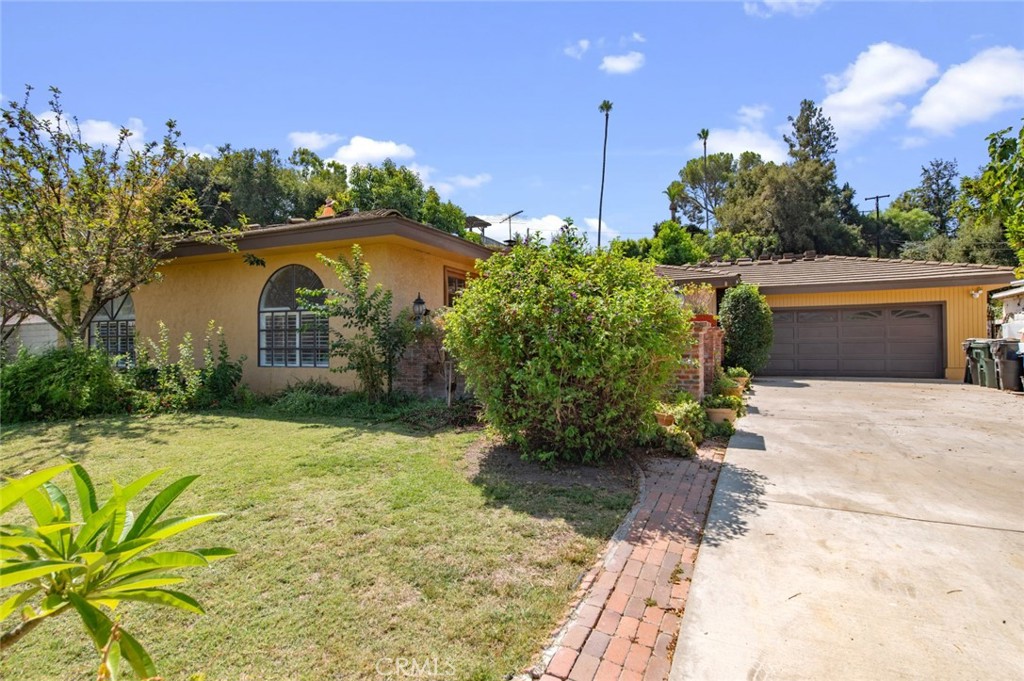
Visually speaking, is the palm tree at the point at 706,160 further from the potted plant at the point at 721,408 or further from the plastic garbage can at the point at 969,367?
the potted plant at the point at 721,408

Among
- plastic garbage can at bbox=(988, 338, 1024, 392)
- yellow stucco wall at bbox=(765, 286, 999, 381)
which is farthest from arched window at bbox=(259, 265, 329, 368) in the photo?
yellow stucco wall at bbox=(765, 286, 999, 381)

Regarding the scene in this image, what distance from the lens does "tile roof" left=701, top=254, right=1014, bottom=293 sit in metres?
12.2

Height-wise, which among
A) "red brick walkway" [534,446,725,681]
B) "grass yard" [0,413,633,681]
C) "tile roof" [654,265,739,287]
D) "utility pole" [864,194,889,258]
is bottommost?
"red brick walkway" [534,446,725,681]

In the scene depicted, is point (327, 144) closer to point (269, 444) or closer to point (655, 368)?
point (269, 444)

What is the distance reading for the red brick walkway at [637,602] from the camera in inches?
81.7

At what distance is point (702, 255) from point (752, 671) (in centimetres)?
2662

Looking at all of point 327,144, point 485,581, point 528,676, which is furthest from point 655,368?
point 327,144

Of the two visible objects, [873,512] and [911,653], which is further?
[873,512]

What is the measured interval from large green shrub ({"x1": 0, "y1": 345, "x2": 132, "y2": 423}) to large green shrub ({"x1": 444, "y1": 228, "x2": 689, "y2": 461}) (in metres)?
6.70

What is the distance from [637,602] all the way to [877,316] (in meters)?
14.5

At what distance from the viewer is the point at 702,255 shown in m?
26.2

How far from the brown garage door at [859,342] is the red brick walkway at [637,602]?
1211 cm

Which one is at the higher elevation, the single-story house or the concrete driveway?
the single-story house

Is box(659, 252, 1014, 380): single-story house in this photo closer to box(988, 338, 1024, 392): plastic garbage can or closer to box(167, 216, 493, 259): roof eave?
box(988, 338, 1024, 392): plastic garbage can
